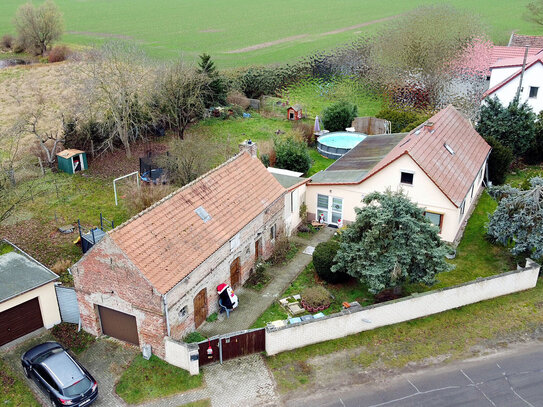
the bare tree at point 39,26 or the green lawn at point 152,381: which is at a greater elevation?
the bare tree at point 39,26

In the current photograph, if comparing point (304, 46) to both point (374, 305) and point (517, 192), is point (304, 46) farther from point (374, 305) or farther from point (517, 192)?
point (374, 305)

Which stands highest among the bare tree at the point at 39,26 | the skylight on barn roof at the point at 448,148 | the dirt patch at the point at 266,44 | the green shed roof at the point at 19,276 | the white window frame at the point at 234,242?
the bare tree at the point at 39,26

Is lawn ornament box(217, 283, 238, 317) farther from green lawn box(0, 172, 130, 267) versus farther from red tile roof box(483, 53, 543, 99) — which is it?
red tile roof box(483, 53, 543, 99)

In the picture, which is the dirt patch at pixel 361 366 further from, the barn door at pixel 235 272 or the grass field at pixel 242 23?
the grass field at pixel 242 23

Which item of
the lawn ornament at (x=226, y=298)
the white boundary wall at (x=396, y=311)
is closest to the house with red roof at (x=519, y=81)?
the white boundary wall at (x=396, y=311)

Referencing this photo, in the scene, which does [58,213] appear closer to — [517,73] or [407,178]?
[407,178]

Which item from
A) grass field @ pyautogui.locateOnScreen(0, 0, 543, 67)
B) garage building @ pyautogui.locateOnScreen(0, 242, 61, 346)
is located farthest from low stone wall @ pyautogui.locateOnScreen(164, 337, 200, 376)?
grass field @ pyautogui.locateOnScreen(0, 0, 543, 67)
